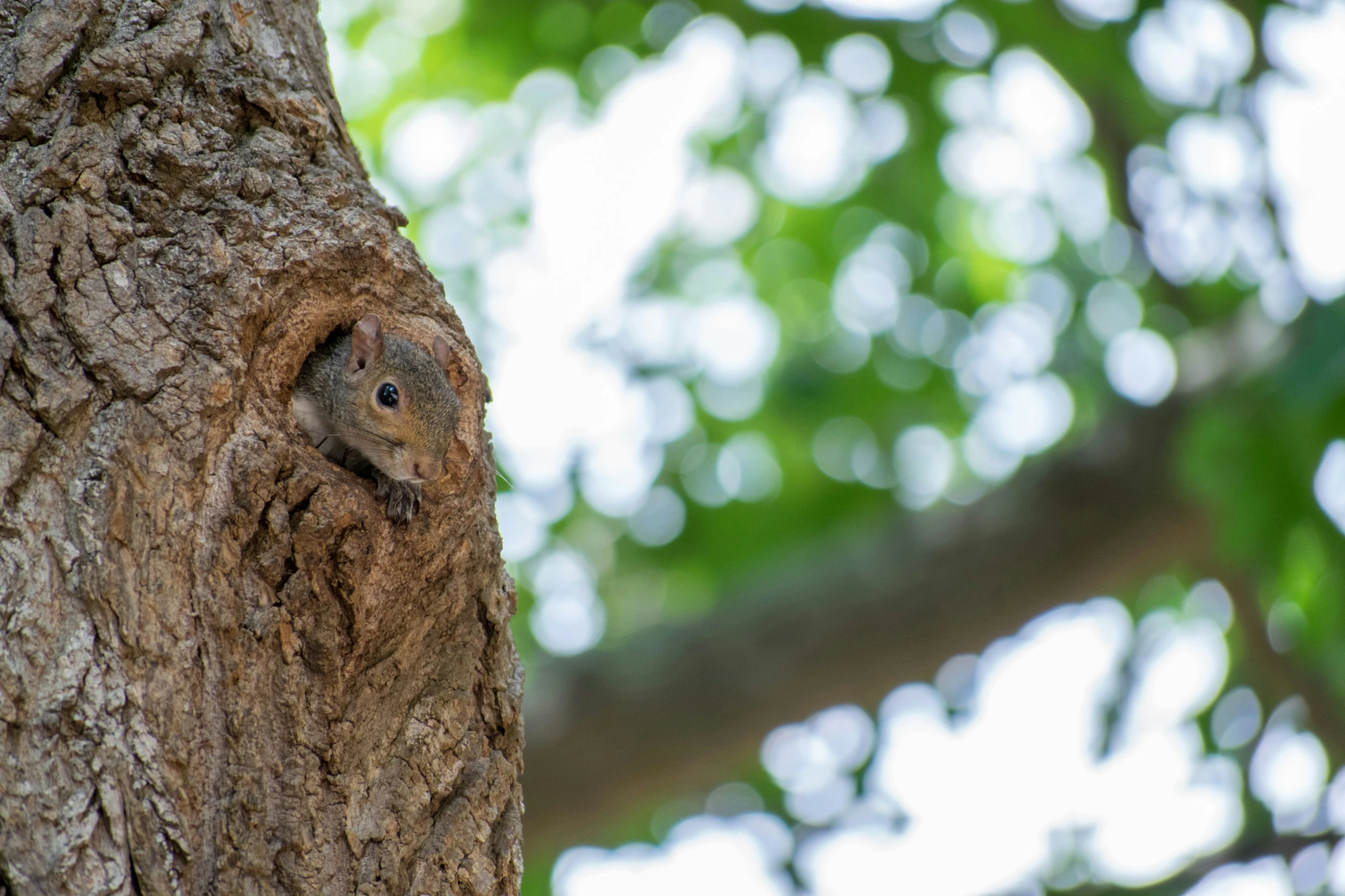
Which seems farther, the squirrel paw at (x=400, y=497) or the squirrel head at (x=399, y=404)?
the squirrel head at (x=399, y=404)

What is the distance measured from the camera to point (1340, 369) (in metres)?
Result: 3.50

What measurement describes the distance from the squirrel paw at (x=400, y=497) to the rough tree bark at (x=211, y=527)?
0.02m

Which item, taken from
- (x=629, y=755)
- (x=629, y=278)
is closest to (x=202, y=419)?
(x=629, y=755)

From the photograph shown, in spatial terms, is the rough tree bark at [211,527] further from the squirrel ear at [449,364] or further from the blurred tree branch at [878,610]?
the blurred tree branch at [878,610]

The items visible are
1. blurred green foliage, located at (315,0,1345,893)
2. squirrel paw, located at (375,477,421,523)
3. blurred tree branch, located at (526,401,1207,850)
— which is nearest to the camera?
squirrel paw, located at (375,477,421,523)

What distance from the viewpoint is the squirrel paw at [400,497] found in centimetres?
203

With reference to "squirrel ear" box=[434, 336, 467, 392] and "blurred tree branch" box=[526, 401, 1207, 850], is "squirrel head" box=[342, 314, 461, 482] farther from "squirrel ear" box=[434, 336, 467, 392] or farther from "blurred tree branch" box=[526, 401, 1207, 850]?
"blurred tree branch" box=[526, 401, 1207, 850]

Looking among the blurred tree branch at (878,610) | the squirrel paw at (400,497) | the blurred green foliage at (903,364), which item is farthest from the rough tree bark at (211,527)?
the blurred tree branch at (878,610)

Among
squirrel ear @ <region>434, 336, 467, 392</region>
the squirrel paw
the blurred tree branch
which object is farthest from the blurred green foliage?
the squirrel paw

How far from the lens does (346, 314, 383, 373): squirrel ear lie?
7.27ft

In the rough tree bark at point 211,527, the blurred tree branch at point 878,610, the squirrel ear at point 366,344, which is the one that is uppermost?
the blurred tree branch at point 878,610

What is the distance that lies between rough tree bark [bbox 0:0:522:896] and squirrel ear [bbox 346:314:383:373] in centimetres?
3

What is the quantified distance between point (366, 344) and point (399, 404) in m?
0.12

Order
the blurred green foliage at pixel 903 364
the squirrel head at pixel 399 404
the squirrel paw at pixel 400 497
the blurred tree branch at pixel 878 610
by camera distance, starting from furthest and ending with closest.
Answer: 1. the blurred tree branch at pixel 878 610
2. the blurred green foliage at pixel 903 364
3. the squirrel head at pixel 399 404
4. the squirrel paw at pixel 400 497
